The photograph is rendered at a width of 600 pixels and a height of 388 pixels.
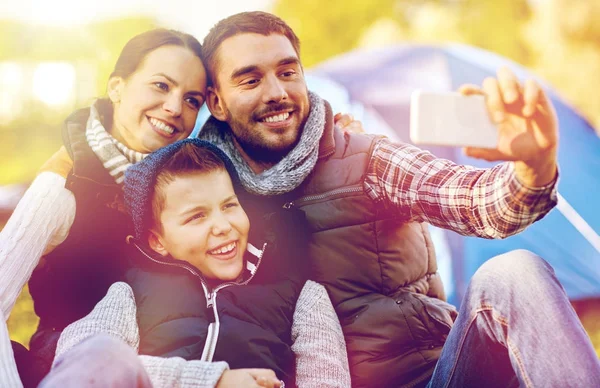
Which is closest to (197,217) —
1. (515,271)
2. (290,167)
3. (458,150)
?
(290,167)

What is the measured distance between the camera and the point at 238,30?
186 cm

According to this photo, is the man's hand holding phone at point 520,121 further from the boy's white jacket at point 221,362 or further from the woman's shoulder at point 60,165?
the woman's shoulder at point 60,165

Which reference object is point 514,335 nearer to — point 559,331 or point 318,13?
point 559,331

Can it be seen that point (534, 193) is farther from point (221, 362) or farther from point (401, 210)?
point (221, 362)

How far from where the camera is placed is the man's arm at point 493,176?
1.15 metres

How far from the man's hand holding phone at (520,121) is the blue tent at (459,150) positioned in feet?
5.74

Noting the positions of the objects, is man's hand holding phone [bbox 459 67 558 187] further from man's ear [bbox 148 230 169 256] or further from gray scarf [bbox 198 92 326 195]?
man's ear [bbox 148 230 169 256]

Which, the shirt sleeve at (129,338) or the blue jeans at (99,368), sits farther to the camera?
the shirt sleeve at (129,338)

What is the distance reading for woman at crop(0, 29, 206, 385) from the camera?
Result: 154 centimetres

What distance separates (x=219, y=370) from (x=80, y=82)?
11142 mm

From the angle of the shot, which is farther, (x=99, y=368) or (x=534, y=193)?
(x=534, y=193)

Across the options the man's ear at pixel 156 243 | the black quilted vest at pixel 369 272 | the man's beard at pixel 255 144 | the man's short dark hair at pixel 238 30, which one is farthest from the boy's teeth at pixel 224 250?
the man's short dark hair at pixel 238 30

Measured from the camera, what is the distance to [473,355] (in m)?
1.40

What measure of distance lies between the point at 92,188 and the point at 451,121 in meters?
0.97
